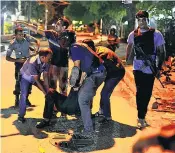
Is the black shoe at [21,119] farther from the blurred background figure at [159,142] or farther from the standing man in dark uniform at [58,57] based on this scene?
the blurred background figure at [159,142]

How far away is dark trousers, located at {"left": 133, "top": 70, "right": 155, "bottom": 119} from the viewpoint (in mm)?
6703

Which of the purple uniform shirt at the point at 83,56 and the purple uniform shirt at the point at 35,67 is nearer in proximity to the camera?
the purple uniform shirt at the point at 83,56

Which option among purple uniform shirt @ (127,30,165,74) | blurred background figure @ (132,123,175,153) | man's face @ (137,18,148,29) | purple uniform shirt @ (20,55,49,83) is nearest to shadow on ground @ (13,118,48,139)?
purple uniform shirt @ (20,55,49,83)

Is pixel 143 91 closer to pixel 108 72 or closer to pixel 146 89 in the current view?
pixel 146 89

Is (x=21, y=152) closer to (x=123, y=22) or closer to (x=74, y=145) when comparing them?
(x=74, y=145)

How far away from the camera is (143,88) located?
673cm

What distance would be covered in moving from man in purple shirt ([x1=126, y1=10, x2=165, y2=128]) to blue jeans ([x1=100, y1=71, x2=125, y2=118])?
336 mm

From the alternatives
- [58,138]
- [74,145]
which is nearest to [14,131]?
[58,138]

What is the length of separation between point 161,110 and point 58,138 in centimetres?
261

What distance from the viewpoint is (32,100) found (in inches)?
356

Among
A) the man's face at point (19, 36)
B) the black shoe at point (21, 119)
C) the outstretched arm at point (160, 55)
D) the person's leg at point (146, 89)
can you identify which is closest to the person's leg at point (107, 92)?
the person's leg at point (146, 89)

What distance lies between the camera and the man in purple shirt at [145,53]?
6.51 metres

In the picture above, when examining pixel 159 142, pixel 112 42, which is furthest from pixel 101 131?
pixel 112 42

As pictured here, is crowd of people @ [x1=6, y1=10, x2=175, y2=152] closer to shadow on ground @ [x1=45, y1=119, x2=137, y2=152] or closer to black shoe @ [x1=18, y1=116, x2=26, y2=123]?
black shoe @ [x1=18, y1=116, x2=26, y2=123]
